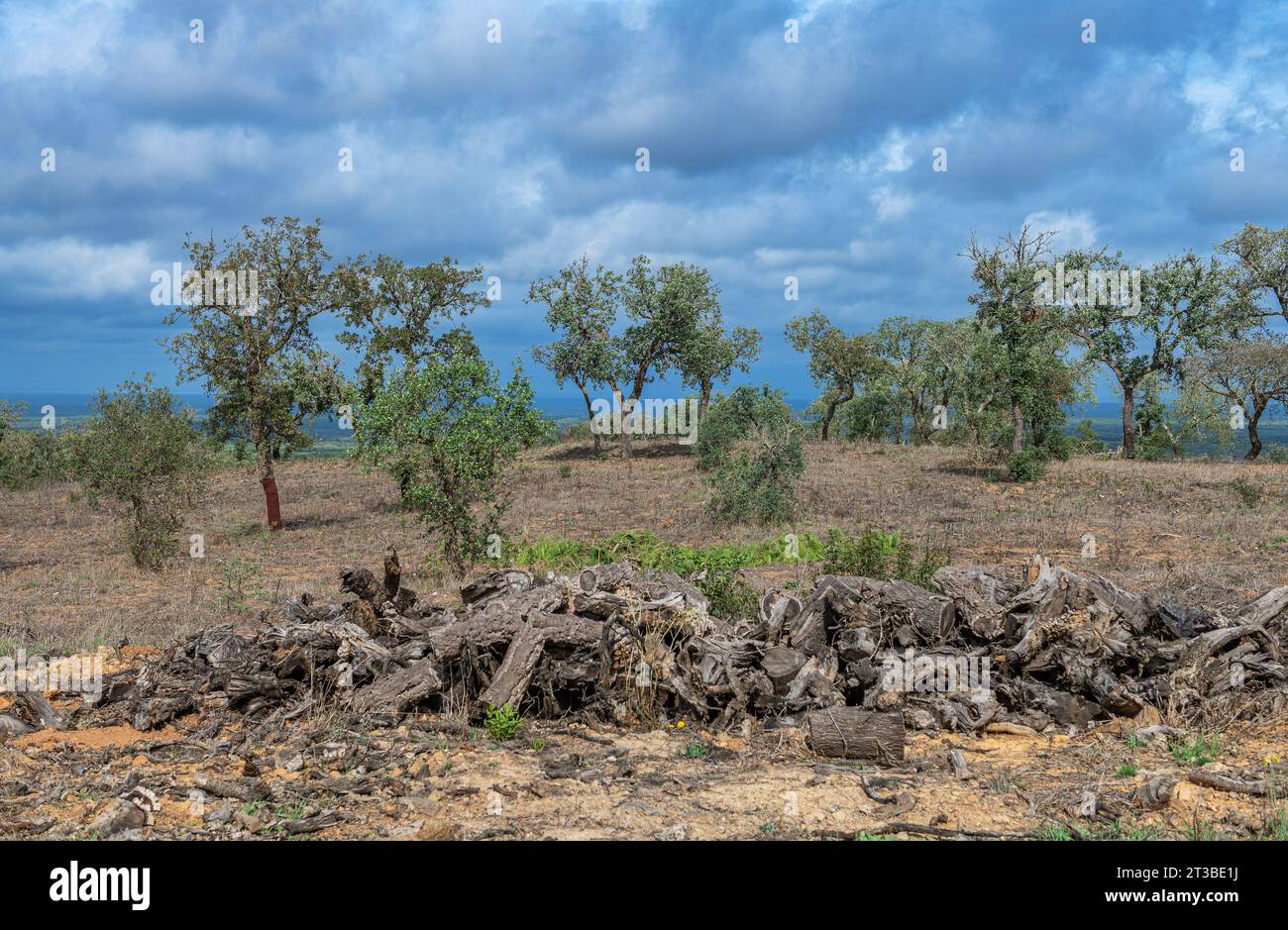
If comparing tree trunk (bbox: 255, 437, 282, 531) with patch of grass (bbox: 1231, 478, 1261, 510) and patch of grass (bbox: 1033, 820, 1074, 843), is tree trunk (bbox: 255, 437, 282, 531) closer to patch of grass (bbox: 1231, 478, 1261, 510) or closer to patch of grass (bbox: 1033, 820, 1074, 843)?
patch of grass (bbox: 1033, 820, 1074, 843)

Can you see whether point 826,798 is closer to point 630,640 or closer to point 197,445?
point 630,640

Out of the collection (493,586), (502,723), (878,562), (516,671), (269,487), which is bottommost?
(502,723)

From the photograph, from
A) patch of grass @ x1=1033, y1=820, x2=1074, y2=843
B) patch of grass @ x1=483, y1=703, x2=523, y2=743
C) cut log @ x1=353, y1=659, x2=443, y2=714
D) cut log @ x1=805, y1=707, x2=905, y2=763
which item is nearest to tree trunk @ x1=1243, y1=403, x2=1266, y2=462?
cut log @ x1=805, y1=707, x2=905, y2=763

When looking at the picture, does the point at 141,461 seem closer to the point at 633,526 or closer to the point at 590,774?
the point at 633,526

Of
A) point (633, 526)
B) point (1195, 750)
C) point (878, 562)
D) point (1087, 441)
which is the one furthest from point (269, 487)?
point (1087, 441)

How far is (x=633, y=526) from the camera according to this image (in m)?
23.7

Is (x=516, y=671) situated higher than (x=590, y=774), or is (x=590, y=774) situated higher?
(x=516, y=671)

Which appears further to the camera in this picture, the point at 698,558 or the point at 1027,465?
the point at 1027,465

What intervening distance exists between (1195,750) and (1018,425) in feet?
91.4

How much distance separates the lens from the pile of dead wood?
28.3 ft

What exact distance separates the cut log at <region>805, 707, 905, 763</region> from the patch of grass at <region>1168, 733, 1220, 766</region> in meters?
2.20

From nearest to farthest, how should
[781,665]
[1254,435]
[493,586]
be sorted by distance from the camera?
1. [781,665]
2. [493,586]
3. [1254,435]

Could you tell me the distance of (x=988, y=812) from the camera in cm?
631

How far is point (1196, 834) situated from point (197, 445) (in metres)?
21.3
